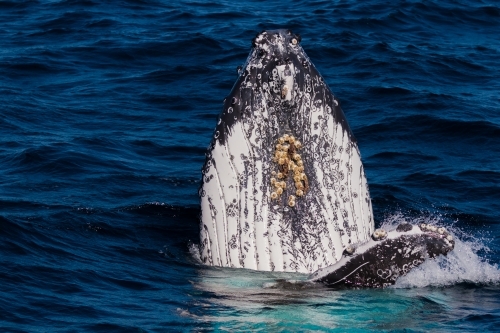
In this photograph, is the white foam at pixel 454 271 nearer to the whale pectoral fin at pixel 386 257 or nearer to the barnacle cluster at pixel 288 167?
the whale pectoral fin at pixel 386 257

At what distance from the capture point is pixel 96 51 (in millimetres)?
26953

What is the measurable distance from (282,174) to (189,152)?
24.6 ft

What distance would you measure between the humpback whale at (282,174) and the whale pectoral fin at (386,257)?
0.05 m

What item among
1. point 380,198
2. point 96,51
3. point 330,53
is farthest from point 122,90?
point 380,198

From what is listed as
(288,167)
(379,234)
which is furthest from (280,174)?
(379,234)

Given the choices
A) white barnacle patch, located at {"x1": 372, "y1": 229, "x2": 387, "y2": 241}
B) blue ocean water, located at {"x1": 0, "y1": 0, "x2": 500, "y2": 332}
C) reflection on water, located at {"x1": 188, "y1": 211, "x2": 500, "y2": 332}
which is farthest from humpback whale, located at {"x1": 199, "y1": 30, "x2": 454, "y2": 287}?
blue ocean water, located at {"x1": 0, "y1": 0, "x2": 500, "y2": 332}

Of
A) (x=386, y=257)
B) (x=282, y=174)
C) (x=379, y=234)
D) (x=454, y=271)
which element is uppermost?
(x=282, y=174)

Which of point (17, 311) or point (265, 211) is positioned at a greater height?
point (265, 211)

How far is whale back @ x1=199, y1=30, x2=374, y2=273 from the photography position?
12.4 m

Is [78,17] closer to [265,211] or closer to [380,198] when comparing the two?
[380,198]

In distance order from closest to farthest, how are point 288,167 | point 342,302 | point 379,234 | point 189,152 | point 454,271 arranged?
point 342,302 < point 379,234 < point 288,167 < point 454,271 < point 189,152

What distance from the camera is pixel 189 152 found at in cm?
1986

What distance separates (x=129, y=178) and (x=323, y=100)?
628 centimetres

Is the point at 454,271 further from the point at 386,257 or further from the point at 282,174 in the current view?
the point at 282,174
